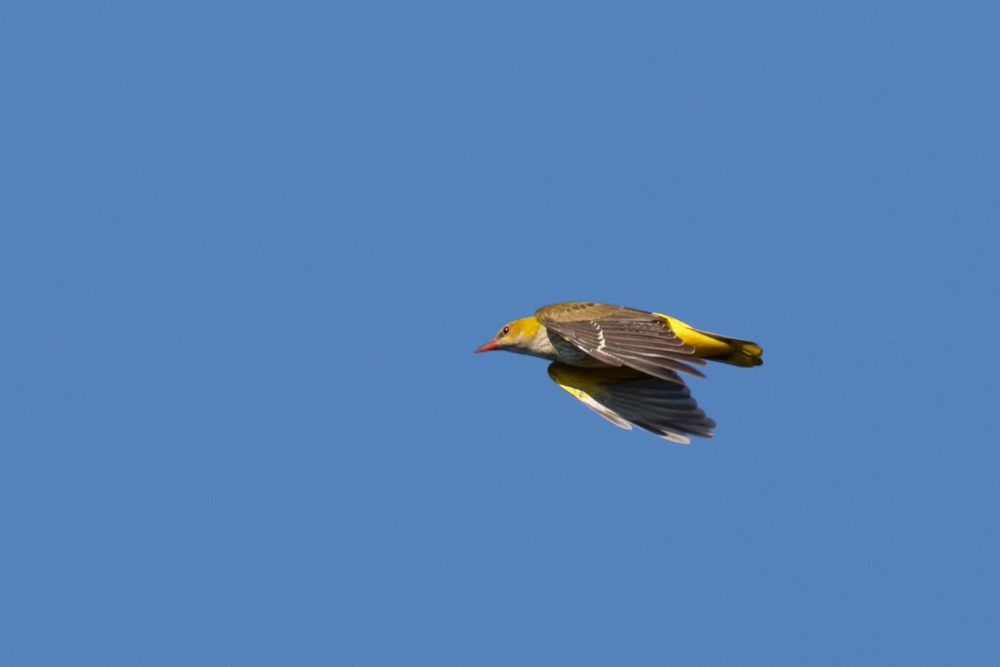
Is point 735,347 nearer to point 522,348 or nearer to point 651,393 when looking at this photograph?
point 651,393

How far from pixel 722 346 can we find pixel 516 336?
2.05m

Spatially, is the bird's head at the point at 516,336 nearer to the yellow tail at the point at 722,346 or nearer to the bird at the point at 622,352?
the bird at the point at 622,352

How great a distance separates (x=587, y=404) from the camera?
1461cm

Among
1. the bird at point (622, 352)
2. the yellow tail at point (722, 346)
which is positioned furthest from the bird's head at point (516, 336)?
the yellow tail at point (722, 346)

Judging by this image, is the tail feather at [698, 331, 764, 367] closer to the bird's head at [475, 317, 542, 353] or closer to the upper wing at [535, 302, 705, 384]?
the upper wing at [535, 302, 705, 384]

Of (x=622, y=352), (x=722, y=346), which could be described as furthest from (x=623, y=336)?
(x=722, y=346)

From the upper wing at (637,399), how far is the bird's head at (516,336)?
37 cm

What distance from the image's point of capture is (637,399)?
578 inches

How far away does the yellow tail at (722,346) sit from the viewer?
1427cm

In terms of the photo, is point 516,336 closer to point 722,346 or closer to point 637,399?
point 637,399

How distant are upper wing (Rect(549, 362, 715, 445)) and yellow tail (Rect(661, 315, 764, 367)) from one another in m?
0.42

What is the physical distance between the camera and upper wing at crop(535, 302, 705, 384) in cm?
1299

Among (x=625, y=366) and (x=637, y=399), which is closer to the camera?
(x=625, y=366)

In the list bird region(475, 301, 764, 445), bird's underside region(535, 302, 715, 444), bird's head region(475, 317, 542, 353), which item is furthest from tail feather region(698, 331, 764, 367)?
bird's head region(475, 317, 542, 353)
